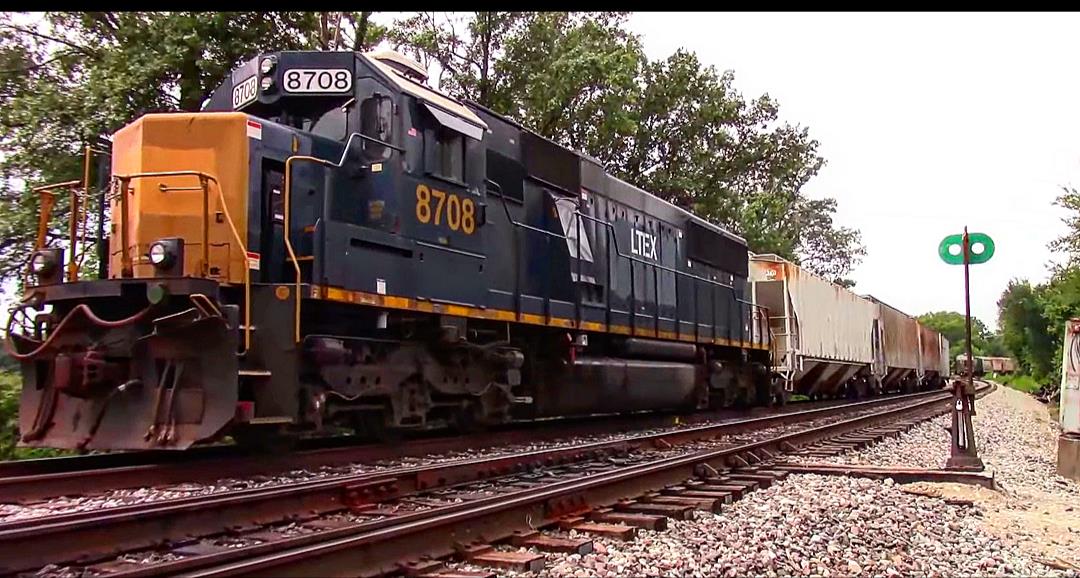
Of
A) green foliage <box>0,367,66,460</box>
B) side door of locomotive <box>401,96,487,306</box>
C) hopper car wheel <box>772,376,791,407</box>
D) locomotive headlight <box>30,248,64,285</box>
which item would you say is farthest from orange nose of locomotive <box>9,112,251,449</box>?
hopper car wheel <box>772,376,791,407</box>

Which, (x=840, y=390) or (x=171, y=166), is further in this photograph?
(x=840, y=390)

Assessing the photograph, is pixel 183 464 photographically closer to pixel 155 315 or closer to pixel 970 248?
pixel 155 315

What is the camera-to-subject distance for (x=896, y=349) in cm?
2856

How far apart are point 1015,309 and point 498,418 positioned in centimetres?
4931

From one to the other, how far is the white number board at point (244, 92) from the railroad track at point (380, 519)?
12.4 ft

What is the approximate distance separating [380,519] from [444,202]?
13.2 ft

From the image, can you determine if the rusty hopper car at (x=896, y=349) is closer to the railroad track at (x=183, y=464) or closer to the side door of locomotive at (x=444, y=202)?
the railroad track at (x=183, y=464)

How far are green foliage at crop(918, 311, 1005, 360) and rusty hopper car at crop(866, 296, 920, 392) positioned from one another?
74.0 metres

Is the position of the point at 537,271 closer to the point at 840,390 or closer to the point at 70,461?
the point at 70,461

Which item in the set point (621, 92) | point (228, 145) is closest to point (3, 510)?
point (228, 145)

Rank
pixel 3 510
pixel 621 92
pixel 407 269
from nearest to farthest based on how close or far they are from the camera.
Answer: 1. pixel 3 510
2. pixel 407 269
3. pixel 621 92

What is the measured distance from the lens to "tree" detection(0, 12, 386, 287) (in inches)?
503

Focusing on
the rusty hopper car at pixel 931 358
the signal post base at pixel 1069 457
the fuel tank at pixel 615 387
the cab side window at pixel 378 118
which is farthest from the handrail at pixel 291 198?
the rusty hopper car at pixel 931 358

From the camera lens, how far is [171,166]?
688 cm
